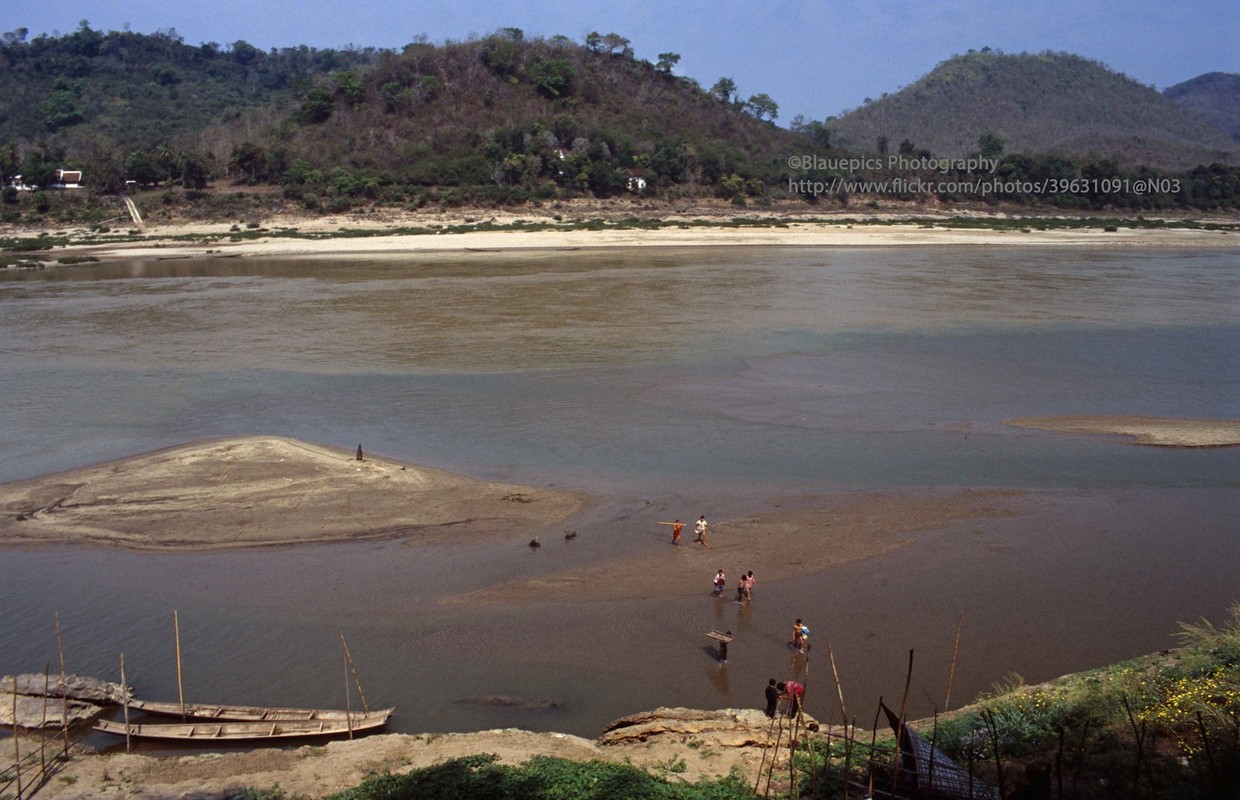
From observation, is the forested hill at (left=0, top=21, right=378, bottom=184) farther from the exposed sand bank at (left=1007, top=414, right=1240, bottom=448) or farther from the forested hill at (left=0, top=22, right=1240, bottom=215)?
the exposed sand bank at (left=1007, top=414, right=1240, bottom=448)

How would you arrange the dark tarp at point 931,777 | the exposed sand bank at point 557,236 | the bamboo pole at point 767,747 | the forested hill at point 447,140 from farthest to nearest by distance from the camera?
1. the forested hill at point 447,140
2. the exposed sand bank at point 557,236
3. the bamboo pole at point 767,747
4. the dark tarp at point 931,777

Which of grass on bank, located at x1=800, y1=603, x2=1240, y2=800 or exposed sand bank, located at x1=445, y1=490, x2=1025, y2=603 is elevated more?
grass on bank, located at x1=800, y1=603, x2=1240, y2=800

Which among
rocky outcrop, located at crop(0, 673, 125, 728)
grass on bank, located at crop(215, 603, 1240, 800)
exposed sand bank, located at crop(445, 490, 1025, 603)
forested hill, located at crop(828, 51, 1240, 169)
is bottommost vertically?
rocky outcrop, located at crop(0, 673, 125, 728)

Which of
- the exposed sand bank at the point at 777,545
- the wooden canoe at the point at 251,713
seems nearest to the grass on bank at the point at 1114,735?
the exposed sand bank at the point at 777,545

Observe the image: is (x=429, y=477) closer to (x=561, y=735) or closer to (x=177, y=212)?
(x=561, y=735)

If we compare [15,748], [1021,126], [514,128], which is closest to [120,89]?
[514,128]

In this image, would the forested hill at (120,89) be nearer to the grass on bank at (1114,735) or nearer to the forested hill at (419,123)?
the forested hill at (419,123)

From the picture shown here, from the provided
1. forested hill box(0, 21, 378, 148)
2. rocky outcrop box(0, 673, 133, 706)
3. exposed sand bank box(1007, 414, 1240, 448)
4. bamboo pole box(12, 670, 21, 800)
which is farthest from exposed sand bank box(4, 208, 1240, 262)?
bamboo pole box(12, 670, 21, 800)
